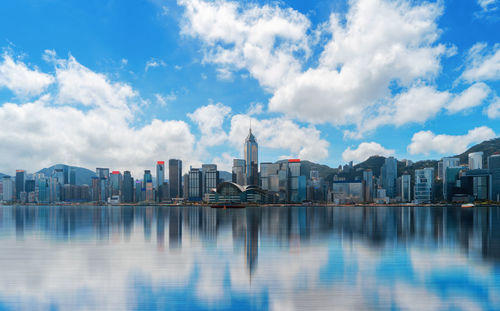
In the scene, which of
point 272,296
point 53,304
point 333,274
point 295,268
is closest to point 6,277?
point 53,304

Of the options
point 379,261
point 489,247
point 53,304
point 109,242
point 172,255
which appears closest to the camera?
point 53,304

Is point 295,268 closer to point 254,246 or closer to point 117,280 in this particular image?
point 254,246

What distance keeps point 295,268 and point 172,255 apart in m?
14.3

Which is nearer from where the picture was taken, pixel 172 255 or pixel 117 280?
pixel 117 280

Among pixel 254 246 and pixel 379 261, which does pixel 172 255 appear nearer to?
pixel 254 246

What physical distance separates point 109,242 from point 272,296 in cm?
3223

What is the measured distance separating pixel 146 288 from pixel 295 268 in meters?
12.8

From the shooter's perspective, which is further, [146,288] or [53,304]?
[146,288]

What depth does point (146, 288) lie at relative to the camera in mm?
22438

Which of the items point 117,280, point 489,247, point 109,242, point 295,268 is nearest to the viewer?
point 117,280

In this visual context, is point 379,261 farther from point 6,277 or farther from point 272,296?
point 6,277

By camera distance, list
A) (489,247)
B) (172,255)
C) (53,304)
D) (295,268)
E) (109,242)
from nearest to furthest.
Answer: (53,304)
(295,268)
(172,255)
(489,247)
(109,242)

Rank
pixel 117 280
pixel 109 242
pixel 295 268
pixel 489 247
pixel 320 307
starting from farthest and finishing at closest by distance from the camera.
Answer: pixel 109 242 < pixel 489 247 < pixel 295 268 < pixel 117 280 < pixel 320 307

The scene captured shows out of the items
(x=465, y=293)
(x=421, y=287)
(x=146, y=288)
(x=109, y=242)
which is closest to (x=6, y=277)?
(x=146, y=288)
